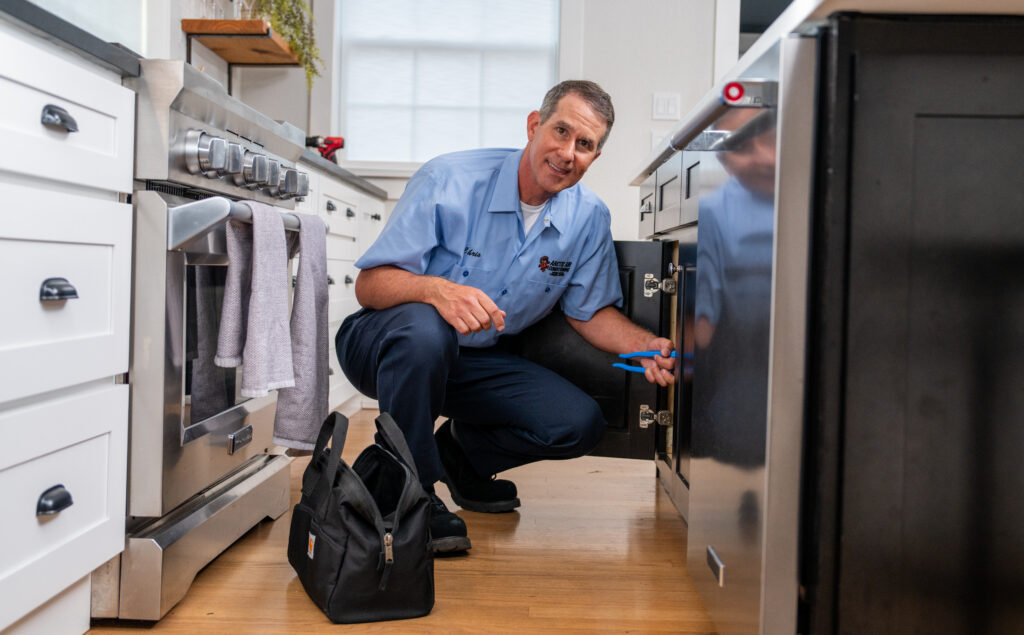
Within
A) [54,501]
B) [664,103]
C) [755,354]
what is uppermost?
[664,103]

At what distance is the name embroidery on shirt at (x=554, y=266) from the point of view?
1888mm

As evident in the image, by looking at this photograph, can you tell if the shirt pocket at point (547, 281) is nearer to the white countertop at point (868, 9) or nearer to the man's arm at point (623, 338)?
the man's arm at point (623, 338)

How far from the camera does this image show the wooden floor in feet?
→ 4.20

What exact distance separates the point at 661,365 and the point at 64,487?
3.56 ft

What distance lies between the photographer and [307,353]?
5.02 feet

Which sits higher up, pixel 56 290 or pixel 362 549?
pixel 56 290

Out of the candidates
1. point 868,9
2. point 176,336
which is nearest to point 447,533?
point 176,336

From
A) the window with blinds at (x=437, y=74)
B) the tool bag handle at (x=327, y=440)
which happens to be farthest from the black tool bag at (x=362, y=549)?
the window with blinds at (x=437, y=74)

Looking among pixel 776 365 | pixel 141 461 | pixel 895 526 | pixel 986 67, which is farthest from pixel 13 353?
pixel 986 67

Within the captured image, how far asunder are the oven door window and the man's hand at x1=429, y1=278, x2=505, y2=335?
41cm

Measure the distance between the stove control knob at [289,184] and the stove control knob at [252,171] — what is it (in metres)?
0.16

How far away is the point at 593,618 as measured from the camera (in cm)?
132

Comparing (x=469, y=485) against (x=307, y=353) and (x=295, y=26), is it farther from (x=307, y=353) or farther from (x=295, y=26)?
(x=295, y=26)

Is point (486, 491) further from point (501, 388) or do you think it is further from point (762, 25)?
point (762, 25)
